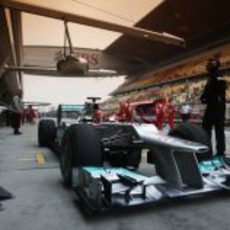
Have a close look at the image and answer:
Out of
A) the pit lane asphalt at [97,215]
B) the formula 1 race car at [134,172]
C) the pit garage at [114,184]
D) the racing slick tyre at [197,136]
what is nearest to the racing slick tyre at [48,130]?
the pit garage at [114,184]

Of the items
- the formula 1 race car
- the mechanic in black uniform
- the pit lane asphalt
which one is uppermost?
the mechanic in black uniform

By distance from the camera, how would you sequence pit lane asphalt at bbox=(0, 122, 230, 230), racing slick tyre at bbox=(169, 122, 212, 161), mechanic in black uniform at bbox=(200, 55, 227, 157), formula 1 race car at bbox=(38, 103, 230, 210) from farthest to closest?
mechanic in black uniform at bbox=(200, 55, 227, 157), racing slick tyre at bbox=(169, 122, 212, 161), formula 1 race car at bbox=(38, 103, 230, 210), pit lane asphalt at bbox=(0, 122, 230, 230)

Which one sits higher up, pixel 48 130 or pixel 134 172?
pixel 48 130

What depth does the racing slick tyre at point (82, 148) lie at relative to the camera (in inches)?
120

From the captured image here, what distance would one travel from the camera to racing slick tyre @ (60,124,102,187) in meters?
3.06

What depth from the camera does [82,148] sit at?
10.1 ft

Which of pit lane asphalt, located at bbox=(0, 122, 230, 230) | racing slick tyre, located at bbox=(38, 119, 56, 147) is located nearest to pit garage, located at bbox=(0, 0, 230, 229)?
pit lane asphalt, located at bbox=(0, 122, 230, 230)

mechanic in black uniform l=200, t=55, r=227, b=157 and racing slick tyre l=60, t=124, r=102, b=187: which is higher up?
mechanic in black uniform l=200, t=55, r=227, b=157

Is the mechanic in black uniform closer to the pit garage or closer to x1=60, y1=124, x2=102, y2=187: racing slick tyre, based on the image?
the pit garage

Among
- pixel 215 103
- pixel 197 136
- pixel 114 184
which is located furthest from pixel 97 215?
pixel 215 103

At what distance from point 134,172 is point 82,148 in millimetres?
569

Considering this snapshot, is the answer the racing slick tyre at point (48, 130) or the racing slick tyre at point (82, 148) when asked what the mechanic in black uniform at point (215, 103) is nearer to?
the racing slick tyre at point (82, 148)

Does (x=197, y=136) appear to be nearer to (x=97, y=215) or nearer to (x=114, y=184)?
(x=114, y=184)

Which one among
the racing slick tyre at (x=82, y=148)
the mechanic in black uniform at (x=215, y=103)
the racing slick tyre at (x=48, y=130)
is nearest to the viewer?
the racing slick tyre at (x=82, y=148)
